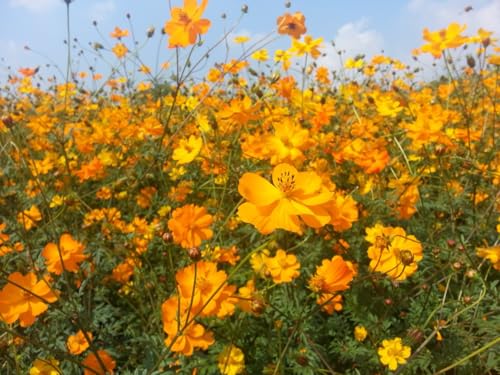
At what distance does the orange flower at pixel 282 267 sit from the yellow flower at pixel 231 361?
0.22 metres

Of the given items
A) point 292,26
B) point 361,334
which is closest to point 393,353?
point 361,334

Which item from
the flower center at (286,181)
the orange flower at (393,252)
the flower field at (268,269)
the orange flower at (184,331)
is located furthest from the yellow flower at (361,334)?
the flower center at (286,181)

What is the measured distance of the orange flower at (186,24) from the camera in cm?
114

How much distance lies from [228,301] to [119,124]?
65.2 inches

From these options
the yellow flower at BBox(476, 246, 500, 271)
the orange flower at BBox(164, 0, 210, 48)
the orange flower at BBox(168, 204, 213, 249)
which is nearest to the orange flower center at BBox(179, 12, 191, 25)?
the orange flower at BBox(164, 0, 210, 48)

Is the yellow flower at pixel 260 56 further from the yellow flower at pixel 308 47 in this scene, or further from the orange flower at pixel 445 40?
the orange flower at pixel 445 40

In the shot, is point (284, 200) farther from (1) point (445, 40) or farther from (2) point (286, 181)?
(1) point (445, 40)

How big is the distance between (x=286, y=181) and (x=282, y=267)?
1.21 feet

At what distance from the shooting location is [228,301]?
40.9 inches

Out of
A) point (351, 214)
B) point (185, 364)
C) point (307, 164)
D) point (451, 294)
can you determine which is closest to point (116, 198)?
point (307, 164)

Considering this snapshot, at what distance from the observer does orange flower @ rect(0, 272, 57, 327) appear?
94 centimetres

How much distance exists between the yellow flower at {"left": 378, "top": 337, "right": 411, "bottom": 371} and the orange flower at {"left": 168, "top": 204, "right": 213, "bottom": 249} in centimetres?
57

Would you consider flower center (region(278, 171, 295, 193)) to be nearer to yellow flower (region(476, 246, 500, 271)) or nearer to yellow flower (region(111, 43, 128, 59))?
yellow flower (region(476, 246, 500, 271))

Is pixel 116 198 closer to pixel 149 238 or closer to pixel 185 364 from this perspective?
pixel 149 238
